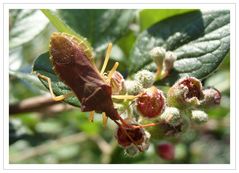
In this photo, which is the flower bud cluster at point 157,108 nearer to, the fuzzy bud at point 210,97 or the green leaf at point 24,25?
the fuzzy bud at point 210,97

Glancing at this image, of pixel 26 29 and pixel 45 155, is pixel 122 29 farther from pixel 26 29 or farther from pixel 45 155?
pixel 45 155

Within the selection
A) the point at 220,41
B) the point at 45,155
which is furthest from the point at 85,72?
the point at 45,155

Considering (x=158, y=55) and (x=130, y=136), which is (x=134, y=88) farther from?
(x=158, y=55)

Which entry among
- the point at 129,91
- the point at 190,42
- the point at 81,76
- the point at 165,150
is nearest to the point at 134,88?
the point at 129,91

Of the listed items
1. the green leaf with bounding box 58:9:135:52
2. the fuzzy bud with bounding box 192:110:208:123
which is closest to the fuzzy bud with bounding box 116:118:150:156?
the fuzzy bud with bounding box 192:110:208:123

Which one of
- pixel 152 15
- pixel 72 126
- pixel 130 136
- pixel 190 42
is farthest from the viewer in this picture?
Answer: pixel 72 126

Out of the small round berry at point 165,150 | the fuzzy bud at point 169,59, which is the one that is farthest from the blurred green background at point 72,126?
the fuzzy bud at point 169,59
